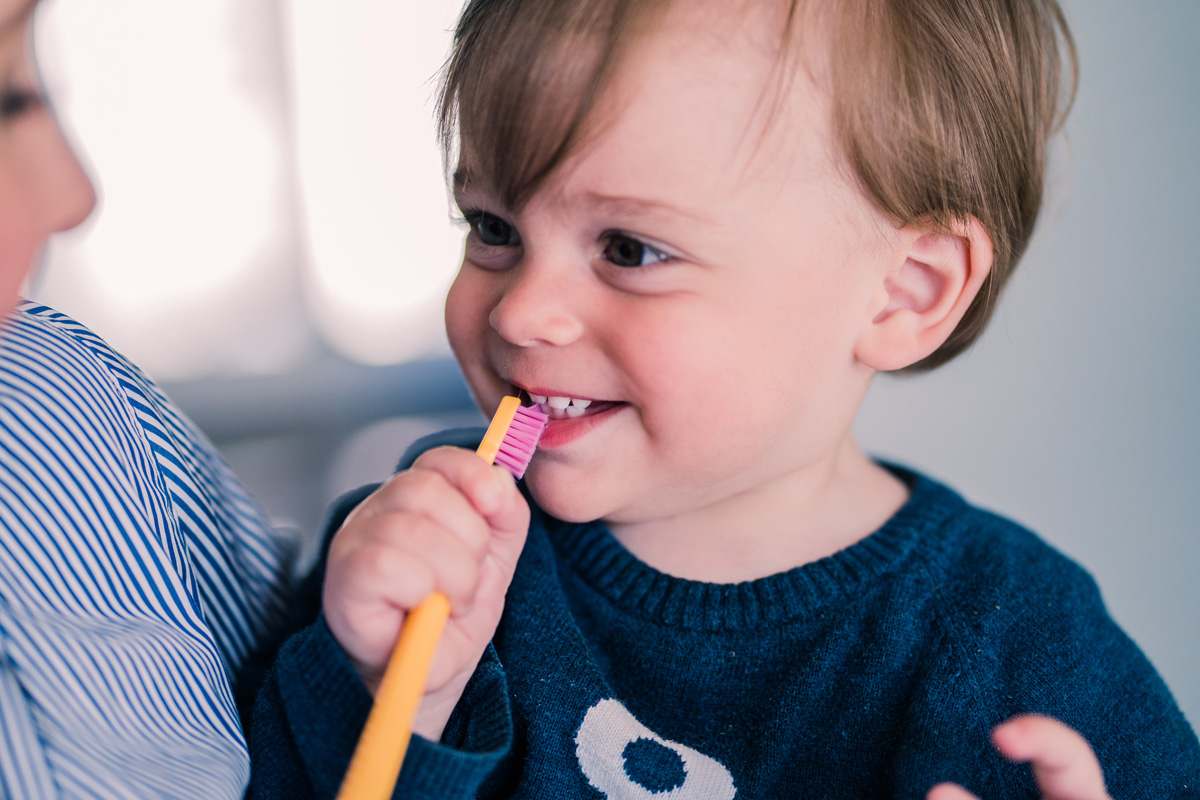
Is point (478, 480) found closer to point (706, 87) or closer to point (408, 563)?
point (408, 563)

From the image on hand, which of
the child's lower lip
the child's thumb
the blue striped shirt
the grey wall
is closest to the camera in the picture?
the blue striped shirt

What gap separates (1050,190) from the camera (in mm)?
932

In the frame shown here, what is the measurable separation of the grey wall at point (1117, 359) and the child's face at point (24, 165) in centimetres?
89

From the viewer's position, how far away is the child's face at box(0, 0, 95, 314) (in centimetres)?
41

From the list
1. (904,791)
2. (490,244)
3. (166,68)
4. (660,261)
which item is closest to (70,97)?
(166,68)

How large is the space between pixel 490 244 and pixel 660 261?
5.4 inches

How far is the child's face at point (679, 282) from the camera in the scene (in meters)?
0.55

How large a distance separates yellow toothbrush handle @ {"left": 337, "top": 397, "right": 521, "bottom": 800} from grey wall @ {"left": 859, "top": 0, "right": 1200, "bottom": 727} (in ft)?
2.64

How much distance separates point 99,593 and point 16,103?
0.23m

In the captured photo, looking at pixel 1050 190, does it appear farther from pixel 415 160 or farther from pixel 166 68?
pixel 166 68

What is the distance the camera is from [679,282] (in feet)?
1.91

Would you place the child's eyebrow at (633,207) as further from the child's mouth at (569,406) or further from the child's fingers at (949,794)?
the child's fingers at (949,794)

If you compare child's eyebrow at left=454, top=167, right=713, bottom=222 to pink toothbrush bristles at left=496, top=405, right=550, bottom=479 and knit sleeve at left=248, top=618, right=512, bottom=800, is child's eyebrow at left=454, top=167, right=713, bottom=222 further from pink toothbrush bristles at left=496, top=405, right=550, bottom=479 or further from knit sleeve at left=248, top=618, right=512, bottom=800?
knit sleeve at left=248, top=618, right=512, bottom=800

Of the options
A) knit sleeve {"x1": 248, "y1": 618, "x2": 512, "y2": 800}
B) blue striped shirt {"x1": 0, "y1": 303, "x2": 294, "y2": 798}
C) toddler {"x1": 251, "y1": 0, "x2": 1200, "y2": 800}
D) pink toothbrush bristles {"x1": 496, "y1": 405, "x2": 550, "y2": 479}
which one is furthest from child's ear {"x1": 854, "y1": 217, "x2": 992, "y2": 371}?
blue striped shirt {"x1": 0, "y1": 303, "x2": 294, "y2": 798}
